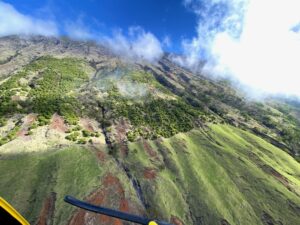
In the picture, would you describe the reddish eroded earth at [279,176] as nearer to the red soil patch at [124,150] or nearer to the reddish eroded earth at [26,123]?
the red soil patch at [124,150]

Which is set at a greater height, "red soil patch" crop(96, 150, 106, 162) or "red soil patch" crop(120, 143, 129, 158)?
"red soil patch" crop(120, 143, 129, 158)

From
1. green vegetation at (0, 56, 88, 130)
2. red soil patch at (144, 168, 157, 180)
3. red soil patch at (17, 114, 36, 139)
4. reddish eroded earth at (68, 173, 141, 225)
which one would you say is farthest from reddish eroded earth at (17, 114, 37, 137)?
red soil patch at (144, 168, 157, 180)

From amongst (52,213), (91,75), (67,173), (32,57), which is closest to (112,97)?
(91,75)

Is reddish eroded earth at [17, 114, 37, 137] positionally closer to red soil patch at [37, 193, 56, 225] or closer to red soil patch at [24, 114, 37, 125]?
red soil patch at [24, 114, 37, 125]

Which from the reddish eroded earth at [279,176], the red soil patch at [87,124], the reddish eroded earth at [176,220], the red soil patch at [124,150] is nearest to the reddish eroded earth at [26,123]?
the red soil patch at [87,124]

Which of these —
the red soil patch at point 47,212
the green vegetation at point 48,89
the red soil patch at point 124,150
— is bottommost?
the red soil patch at point 47,212

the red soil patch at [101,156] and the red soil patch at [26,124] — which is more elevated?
the red soil patch at [26,124]

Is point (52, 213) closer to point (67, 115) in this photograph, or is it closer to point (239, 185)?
point (67, 115)
